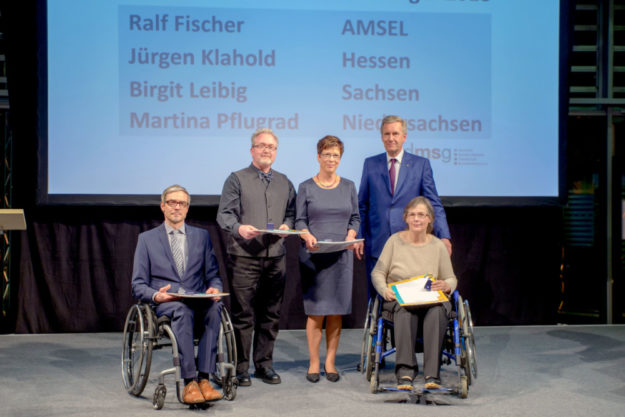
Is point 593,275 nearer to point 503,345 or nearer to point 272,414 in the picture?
point 503,345

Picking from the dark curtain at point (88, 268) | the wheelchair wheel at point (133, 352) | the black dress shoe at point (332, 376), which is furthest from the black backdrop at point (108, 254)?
the wheelchair wheel at point (133, 352)

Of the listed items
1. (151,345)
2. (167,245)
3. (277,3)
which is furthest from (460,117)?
(151,345)

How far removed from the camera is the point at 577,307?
5535 mm

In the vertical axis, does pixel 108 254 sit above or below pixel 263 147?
below

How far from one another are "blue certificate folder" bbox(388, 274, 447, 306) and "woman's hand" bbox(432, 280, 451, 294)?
27 mm

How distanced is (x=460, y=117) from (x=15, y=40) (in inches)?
128

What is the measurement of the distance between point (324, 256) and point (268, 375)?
683 millimetres

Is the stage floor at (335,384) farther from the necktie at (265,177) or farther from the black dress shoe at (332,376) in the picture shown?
the necktie at (265,177)

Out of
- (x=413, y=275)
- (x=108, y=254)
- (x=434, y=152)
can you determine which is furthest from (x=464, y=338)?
(x=108, y=254)

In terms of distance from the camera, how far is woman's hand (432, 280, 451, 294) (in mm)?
3217

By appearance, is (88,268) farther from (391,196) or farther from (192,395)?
(391,196)

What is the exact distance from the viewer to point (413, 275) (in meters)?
3.32

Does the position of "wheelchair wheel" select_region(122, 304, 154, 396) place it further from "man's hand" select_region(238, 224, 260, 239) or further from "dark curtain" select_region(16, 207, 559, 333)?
"dark curtain" select_region(16, 207, 559, 333)

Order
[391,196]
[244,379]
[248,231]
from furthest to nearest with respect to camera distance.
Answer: [391,196], [244,379], [248,231]
